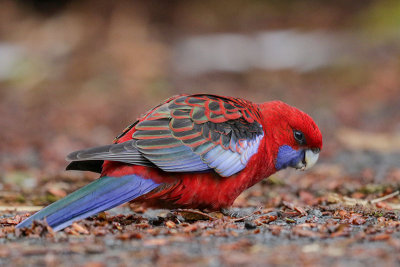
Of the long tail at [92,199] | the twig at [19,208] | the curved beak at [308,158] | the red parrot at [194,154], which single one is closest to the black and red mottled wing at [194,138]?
the red parrot at [194,154]

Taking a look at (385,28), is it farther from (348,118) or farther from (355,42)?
(348,118)

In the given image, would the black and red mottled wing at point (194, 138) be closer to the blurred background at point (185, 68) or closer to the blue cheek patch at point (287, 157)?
the blue cheek patch at point (287, 157)

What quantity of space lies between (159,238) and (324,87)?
11212 millimetres

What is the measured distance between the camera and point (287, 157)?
5059 mm

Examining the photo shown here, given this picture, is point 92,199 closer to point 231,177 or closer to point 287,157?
point 231,177

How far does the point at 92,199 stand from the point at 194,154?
37.9 inches

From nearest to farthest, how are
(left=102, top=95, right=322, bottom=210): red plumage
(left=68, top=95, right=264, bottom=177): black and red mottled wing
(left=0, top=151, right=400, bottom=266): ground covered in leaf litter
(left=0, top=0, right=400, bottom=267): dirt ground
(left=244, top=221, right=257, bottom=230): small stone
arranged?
(left=0, top=151, right=400, bottom=266): ground covered in leaf litter, (left=0, top=0, right=400, bottom=267): dirt ground, (left=244, top=221, right=257, bottom=230): small stone, (left=68, top=95, right=264, bottom=177): black and red mottled wing, (left=102, top=95, right=322, bottom=210): red plumage

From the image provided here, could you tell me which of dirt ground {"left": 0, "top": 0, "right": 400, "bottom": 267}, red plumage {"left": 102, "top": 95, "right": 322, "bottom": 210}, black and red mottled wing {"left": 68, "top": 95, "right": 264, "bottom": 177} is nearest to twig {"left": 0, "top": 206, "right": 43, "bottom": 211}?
dirt ground {"left": 0, "top": 0, "right": 400, "bottom": 267}

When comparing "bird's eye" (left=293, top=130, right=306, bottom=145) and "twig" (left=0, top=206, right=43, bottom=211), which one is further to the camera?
"twig" (left=0, top=206, right=43, bottom=211)

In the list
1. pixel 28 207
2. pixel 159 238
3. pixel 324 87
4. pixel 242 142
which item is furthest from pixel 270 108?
pixel 324 87

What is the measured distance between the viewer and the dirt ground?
10.9 ft

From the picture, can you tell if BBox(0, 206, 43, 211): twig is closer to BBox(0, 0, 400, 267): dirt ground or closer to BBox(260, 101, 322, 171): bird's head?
BBox(0, 0, 400, 267): dirt ground

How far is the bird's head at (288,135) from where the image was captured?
16.4ft

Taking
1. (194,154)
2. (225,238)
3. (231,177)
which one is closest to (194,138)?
(194,154)
